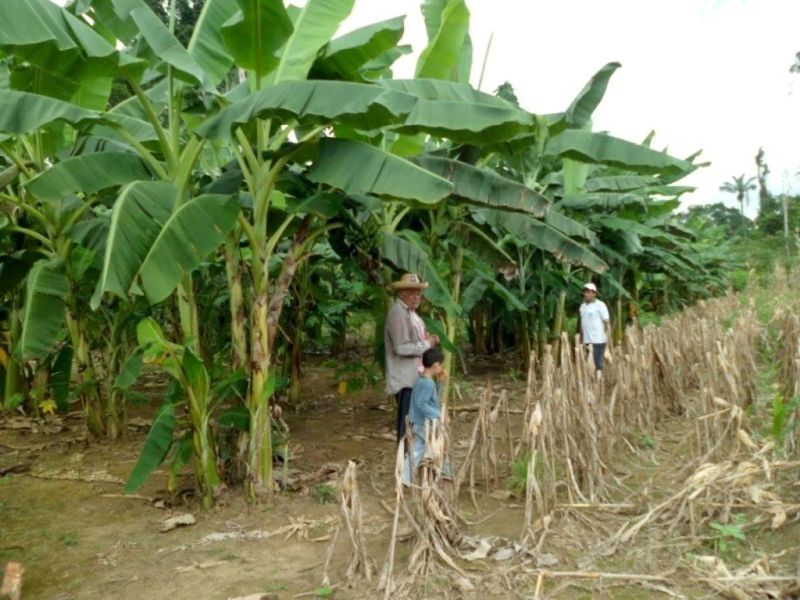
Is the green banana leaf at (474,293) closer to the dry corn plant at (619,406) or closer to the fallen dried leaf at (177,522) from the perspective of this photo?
the dry corn plant at (619,406)

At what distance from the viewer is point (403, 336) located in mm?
5379

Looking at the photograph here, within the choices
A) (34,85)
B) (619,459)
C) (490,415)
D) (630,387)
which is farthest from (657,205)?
(34,85)

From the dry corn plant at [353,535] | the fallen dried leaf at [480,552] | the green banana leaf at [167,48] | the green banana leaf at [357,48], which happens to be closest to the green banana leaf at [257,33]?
the green banana leaf at [167,48]

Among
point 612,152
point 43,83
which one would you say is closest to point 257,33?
point 43,83

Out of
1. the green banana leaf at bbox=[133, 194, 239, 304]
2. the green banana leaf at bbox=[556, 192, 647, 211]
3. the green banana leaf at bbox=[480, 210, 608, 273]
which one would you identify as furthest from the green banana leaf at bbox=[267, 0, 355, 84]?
the green banana leaf at bbox=[556, 192, 647, 211]

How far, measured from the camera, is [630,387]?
589 centimetres

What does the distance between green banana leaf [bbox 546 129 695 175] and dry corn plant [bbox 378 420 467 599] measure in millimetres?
2897

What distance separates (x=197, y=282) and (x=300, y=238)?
289 cm

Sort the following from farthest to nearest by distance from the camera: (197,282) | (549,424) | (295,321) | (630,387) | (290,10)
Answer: (295,321) → (197,282) → (630,387) → (290,10) → (549,424)

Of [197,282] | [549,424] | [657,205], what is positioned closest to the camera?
[549,424]

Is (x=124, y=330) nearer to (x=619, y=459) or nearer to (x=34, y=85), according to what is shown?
(x=34, y=85)

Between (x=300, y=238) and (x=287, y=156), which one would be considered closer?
(x=287, y=156)

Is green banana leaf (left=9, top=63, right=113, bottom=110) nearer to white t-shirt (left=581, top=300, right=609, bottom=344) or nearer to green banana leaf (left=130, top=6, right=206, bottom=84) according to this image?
Result: green banana leaf (left=130, top=6, right=206, bottom=84)

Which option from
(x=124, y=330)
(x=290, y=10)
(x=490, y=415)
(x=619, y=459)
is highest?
(x=290, y=10)
